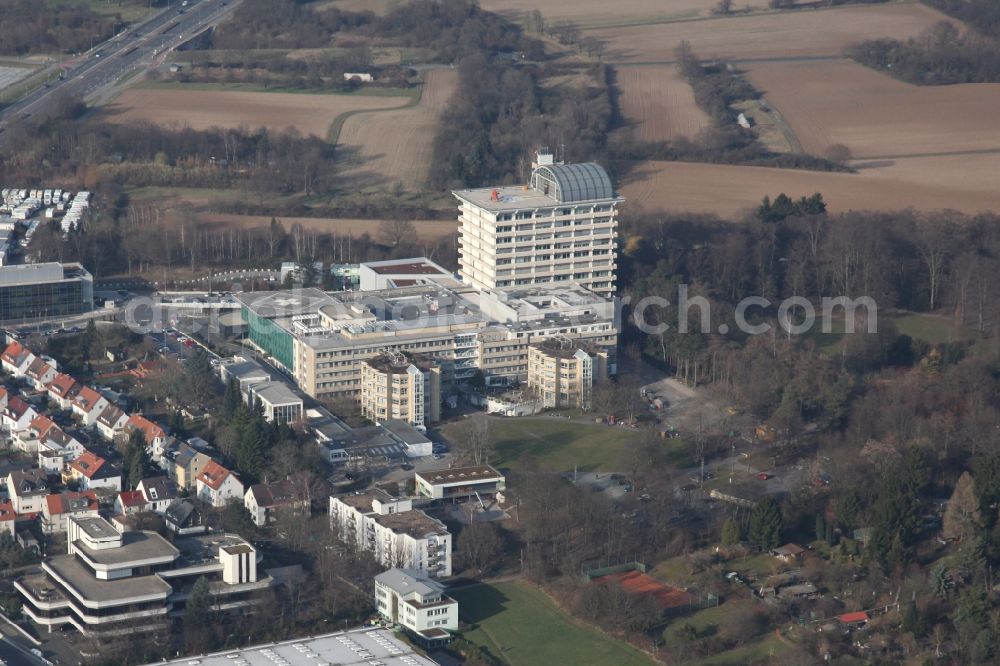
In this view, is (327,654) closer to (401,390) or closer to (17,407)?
(401,390)

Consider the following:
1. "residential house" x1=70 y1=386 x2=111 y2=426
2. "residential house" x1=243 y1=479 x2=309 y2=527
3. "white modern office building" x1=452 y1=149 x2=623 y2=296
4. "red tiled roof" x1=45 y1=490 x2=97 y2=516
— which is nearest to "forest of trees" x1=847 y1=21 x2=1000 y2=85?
"white modern office building" x1=452 y1=149 x2=623 y2=296

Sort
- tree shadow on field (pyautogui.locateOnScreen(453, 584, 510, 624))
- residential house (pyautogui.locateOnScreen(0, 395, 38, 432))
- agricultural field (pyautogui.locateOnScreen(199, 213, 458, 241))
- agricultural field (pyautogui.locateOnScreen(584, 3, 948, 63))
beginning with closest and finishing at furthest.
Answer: tree shadow on field (pyautogui.locateOnScreen(453, 584, 510, 624)) < residential house (pyautogui.locateOnScreen(0, 395, 38, 432)) < agricultural field (pyautogui.locateOnScreen(199, 213, 458, 241)) < agricultural field (pyautogui.locateOnScreen(584, 3, 948, 63))

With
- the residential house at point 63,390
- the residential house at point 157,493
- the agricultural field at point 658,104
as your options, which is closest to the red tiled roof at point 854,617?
the residential house at point 157,493

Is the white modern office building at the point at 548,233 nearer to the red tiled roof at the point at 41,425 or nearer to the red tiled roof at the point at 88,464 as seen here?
the red tiled roof at the point at 41,425

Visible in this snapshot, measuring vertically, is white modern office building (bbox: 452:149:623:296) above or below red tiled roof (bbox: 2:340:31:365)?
above

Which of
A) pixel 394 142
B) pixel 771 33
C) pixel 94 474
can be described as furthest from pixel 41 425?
pixel 771 33

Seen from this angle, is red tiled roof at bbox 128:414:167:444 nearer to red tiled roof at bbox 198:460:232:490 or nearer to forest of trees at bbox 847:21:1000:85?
red tiled roof at bbox 198:460:232:490
